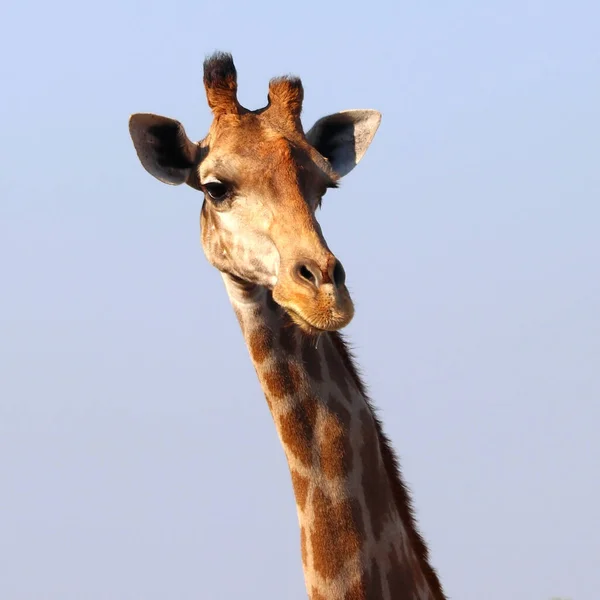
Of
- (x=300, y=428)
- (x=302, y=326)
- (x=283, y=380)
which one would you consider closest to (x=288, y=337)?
(x=283, y=380)

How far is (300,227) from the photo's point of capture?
27.8ft

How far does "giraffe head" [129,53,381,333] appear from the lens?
812 cm

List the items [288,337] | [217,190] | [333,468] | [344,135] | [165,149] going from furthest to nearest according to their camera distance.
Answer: [344,135], [165,149], [217,190], [288,337], [333,468]

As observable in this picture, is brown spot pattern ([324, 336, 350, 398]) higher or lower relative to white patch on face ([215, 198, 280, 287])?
lower

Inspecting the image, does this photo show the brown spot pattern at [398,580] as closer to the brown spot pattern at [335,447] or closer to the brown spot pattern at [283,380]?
the brown spot pattern at [335,447]

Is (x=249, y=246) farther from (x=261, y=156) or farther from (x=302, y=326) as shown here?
(x=302, y=326)

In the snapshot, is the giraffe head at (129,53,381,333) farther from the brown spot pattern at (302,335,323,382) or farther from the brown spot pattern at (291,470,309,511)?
the brown spot pattern at (291,470,309,511)

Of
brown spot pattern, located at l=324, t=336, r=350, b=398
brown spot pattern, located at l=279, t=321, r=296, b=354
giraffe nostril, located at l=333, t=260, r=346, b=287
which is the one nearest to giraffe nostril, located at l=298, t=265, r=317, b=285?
giraffe nostril, located at l=333, t=260, r=346, b=287

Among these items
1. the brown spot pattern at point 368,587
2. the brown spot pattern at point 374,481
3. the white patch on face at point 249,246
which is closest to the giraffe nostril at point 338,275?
the white patch on face at point 249,246

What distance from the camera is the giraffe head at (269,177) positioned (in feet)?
26.7

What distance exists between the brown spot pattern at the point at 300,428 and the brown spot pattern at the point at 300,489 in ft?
0.35

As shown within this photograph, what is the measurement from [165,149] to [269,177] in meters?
1.31

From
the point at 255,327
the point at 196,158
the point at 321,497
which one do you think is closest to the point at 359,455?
the point at 321,497

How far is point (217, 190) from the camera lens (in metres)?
9.33
